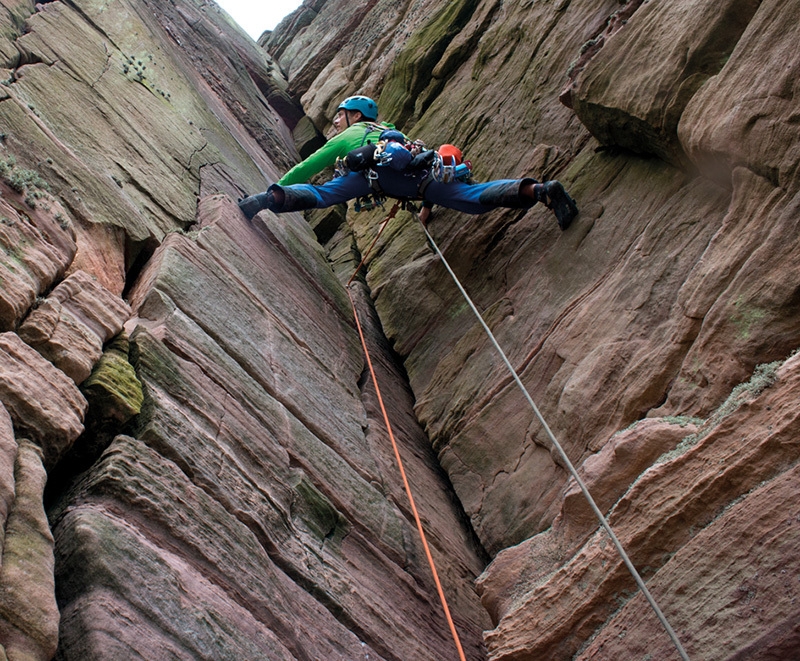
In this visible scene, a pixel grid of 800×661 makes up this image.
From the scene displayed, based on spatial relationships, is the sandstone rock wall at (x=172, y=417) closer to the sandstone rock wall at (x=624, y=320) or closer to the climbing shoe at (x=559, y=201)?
the sandstone rock wall at (x=624, y=320)

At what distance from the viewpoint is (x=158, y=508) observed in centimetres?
402

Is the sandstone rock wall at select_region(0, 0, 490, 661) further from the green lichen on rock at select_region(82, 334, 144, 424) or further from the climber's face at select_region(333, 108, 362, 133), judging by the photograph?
the climber's face at select_region(333, 108, 362, 133)

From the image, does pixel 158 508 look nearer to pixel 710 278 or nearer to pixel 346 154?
pixel 710 278

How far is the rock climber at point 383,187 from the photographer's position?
309 inches

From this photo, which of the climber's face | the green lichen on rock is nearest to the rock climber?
the climber's face

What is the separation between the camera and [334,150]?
9430mm

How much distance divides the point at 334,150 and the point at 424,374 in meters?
3.40

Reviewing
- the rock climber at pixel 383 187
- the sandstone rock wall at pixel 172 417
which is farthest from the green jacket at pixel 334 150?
the sandstone rock wall at pixel 172 417

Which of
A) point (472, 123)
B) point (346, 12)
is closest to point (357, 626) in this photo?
point (472, 123)

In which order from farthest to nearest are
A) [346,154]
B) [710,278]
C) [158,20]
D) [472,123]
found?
[158,20] → [472,123] → [346,154] → [710,278]

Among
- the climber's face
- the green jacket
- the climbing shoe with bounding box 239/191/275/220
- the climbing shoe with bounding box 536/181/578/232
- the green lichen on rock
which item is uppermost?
the climbing shoe with bounding box 536/181/578/232

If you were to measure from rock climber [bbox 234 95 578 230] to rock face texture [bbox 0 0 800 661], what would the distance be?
1.41 feet

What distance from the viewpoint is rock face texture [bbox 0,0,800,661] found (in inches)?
151

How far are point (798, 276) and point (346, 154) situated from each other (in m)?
6.14
